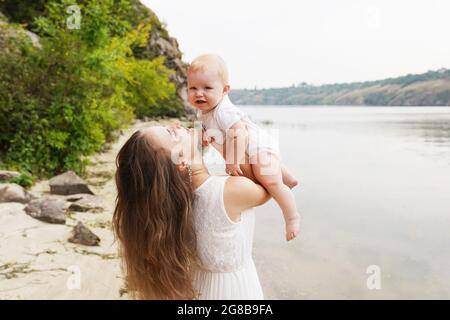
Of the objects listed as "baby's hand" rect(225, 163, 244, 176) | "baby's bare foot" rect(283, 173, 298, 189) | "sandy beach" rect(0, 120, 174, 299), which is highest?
"baby's hand" rect(225, 163, 244, 176)

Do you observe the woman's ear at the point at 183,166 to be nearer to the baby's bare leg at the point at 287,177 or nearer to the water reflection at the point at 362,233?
the baby's bare leg at the point at 287,177

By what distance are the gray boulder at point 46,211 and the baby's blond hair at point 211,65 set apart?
19.1 ft

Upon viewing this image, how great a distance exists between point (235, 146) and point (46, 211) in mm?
6056

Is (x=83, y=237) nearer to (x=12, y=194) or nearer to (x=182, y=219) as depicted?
(x=12, y=194)

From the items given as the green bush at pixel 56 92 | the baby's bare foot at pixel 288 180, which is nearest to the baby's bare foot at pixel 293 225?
the baby's bare foot at pixel 288 180

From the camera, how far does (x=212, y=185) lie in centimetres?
183

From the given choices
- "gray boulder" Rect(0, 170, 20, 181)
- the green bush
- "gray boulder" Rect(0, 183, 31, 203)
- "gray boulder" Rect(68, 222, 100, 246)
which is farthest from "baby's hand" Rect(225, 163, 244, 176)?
the green bush

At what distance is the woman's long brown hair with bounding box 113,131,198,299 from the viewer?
1.78 metres

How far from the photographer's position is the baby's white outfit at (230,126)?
211cm

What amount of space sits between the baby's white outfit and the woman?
28 centimetres

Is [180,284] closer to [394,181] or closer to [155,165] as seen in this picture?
[155,165]

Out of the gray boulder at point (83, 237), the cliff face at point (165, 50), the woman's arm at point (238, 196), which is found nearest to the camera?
the woman's arm at point (238, 196)

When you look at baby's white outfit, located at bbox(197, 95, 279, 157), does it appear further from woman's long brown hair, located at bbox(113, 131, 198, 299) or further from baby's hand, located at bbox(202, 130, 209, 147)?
woman's long brown hair, located at bbox(113, 131, 198, 299)

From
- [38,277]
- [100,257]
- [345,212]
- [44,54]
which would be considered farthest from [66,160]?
[345,212]
